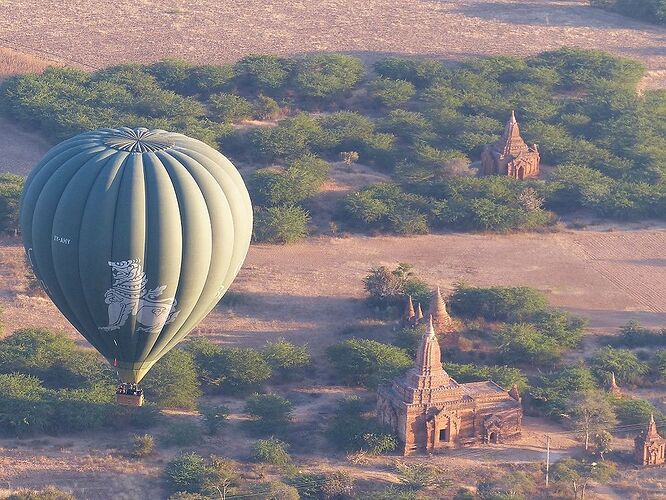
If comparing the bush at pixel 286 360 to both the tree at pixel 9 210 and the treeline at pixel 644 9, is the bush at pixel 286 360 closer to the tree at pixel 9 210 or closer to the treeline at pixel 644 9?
the tree at pixel 9 210

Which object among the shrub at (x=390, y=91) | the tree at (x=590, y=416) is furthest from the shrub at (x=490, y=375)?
the shrub at (x=390, y=91)

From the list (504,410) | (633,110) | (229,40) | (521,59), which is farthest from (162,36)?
(504,410)

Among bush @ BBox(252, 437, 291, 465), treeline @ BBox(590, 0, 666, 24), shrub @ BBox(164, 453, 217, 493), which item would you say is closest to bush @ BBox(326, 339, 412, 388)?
bush @ BBox(252, 437, 291, 465)

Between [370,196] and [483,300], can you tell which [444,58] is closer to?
[370,196]

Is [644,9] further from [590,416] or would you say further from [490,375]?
[590,416]

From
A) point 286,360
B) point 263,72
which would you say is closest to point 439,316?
point 286,360

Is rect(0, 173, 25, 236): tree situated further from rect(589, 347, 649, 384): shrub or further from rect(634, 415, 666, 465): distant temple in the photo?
rect(634, 415, 666, 465): distant temple
